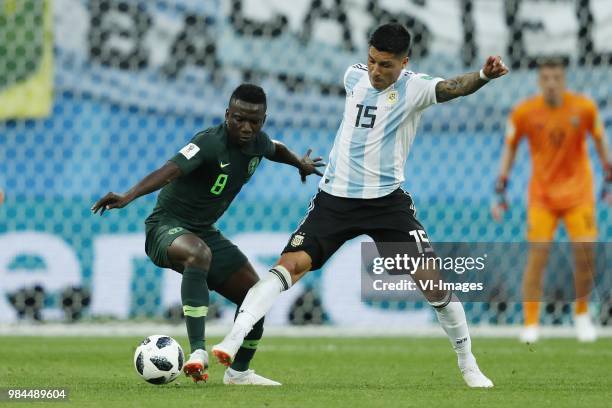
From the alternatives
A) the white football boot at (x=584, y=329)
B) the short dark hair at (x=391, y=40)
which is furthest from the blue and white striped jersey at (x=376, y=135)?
the white football boot at (x=584, y=329)

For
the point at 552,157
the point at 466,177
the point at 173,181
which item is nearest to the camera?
the point at 173,181

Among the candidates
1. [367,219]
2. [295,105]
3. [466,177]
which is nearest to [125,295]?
[295,105]

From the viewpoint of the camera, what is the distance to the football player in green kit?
22.0 ft

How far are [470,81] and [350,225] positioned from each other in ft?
3.22

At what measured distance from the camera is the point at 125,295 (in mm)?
11242

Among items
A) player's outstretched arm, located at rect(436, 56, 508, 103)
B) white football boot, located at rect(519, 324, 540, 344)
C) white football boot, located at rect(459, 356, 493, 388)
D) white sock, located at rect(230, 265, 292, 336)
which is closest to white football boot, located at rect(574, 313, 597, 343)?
white football boot, located at rect(519, 324, 540, 344)

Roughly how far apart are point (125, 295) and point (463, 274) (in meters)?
3.39

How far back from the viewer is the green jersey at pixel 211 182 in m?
6.91

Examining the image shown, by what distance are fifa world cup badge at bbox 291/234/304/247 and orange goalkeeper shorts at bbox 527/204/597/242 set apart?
4.45 m

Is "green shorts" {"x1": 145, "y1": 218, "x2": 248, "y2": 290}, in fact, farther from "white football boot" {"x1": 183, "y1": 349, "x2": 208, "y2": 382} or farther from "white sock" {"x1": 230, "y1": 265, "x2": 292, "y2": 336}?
"white football boot" {"x1": 183, "y1": 349, "x2": 208, "y2": 382}

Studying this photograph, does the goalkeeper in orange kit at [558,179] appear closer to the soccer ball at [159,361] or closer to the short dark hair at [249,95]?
the short dark hair at [249,95]

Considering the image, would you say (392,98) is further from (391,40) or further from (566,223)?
(566,223)

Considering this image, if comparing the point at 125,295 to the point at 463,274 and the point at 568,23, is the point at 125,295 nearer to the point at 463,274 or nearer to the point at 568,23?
the point at 463,274

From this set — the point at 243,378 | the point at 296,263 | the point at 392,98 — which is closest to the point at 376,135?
the point at 392,98
